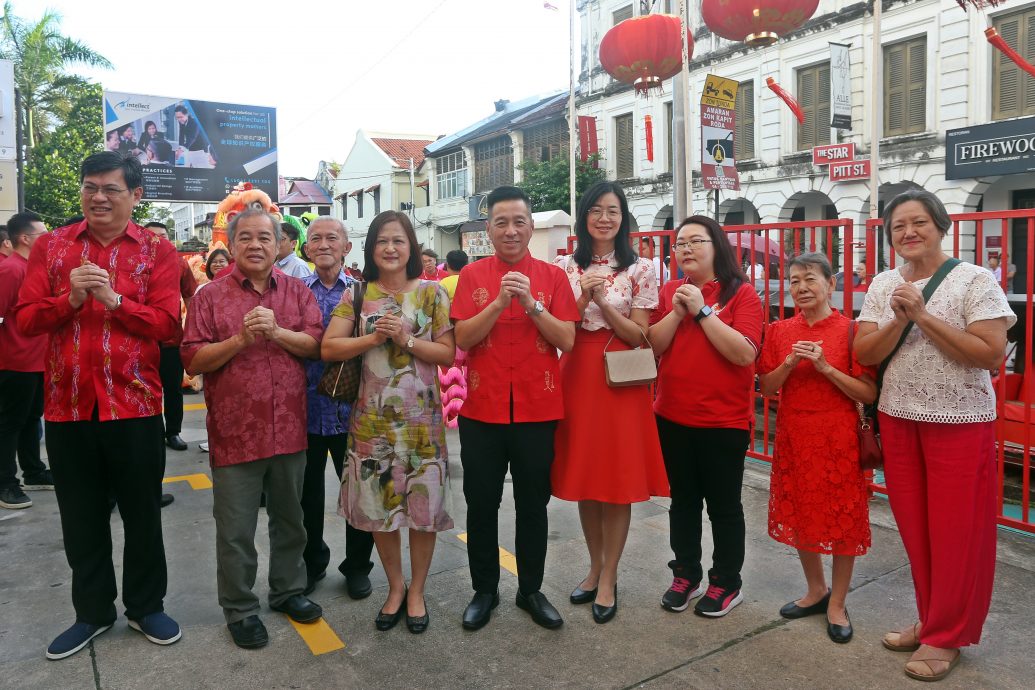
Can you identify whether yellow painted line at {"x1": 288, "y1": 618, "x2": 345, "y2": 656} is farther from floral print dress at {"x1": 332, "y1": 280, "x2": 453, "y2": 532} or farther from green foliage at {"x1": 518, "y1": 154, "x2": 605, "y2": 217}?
green foliage at {"x1": 518, "y1": 154, "x2": 605, "y2": 217}

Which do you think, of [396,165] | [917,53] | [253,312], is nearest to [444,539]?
[253,312]

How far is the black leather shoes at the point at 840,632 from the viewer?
3.10 meters

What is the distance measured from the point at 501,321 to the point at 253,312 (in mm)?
1018

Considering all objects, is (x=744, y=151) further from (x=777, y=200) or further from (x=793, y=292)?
(x=793, y=292)

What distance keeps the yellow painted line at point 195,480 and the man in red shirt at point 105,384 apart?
235 centimetres

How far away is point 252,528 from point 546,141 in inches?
875

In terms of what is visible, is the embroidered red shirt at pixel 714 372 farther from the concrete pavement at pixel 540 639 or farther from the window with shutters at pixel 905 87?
the window with shutters at pixel 905 87

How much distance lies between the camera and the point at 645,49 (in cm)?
740

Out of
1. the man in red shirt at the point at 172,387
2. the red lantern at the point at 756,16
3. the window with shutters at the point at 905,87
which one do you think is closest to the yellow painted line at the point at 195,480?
the man in red shirt at the point at 172,387

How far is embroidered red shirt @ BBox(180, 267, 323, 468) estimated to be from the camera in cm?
312

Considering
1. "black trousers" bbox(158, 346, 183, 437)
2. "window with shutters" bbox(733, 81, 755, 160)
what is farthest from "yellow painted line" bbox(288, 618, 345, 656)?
"window with shutters" bbox(733, 81, 755, 160)

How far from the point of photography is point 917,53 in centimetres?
1459

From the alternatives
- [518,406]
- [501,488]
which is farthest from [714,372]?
[501,488]

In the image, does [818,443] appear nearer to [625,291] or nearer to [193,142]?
[625,291]
